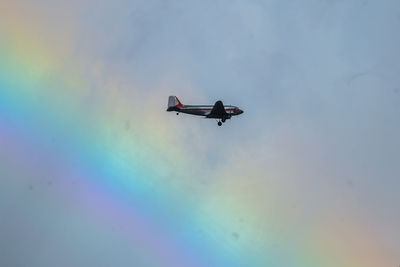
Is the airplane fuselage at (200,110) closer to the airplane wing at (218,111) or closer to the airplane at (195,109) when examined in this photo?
the airplane at (195,109)

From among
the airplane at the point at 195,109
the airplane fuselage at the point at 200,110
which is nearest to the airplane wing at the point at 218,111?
the airplane at the point at 195,109

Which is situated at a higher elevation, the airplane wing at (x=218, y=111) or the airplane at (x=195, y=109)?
the airplane at (x=195, y=109)

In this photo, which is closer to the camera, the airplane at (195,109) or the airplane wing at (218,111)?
the airplane wing at (218,111)

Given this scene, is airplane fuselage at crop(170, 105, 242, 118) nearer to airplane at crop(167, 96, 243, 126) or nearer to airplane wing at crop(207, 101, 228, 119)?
airplane at crop(167, 96, 243, 126)

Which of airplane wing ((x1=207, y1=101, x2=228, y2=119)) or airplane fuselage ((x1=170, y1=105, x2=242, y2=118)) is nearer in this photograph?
airplane wing ((x1=207, y1=101, x2=228, y2=119))

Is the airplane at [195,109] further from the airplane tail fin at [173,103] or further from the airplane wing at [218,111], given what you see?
the airplane wing at [218,111]

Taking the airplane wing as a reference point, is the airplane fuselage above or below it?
above

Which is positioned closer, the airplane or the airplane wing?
the airplane wing

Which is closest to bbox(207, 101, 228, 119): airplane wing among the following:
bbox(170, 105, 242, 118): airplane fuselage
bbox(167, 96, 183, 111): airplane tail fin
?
bbox(170, 105, 242, 118): airplane fuselage

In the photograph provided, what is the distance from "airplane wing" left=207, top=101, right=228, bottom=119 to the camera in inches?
4215

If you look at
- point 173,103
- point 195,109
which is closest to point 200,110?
point 195,109

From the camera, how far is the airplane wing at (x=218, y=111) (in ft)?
351

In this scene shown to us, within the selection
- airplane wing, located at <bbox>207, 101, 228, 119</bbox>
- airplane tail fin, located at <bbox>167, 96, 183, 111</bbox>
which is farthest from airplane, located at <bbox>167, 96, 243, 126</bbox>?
airplane wing, located at <bbox>207, 101, 228, 119</bbox>

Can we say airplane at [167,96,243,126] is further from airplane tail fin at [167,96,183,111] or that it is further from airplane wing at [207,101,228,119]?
airplane wing at [207,101,228,119]
